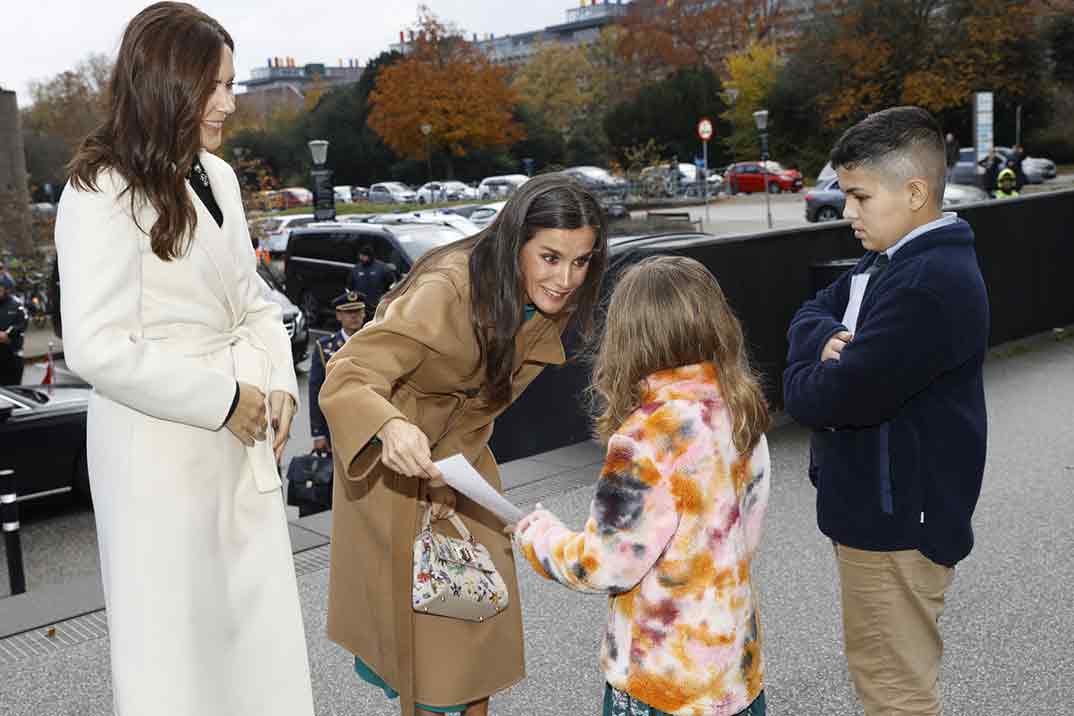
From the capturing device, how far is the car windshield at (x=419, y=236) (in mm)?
15680

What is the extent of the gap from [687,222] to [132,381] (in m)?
25.7

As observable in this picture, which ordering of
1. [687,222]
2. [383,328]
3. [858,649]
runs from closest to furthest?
[383,328]
[858,649]
[687,222]

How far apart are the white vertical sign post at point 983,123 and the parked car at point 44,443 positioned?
92.9 ft

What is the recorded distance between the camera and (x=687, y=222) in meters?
27.6

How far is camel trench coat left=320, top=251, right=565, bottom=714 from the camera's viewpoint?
2.73 metres

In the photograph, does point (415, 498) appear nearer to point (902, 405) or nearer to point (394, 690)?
point (394, 690)

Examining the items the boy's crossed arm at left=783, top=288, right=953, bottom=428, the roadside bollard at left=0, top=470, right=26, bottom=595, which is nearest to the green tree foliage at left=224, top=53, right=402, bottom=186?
the roadside bollard at left=0, top=470, right=26, bottom=595

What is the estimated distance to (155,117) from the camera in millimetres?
2506

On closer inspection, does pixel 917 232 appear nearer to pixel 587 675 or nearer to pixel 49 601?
pixel 587 675

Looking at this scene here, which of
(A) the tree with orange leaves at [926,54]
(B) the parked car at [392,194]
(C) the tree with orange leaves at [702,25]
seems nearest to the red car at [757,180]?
(A) the tree with orange leaves at [926,54]

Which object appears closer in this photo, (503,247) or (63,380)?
(503,247)

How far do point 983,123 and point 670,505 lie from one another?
32297 millimetres

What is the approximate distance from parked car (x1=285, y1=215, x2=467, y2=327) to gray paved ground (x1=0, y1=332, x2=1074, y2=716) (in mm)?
9860

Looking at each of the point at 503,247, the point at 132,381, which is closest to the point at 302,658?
the point at 132,381
